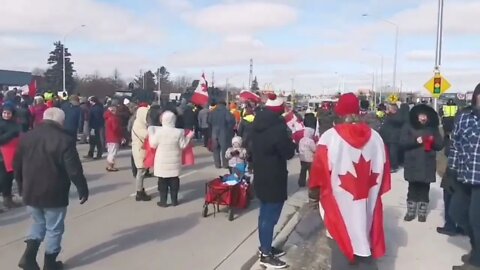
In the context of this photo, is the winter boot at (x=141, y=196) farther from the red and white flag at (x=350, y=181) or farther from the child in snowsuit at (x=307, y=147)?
the red and white flag at (x=350, y=181)

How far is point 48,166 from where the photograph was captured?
559 centimetres

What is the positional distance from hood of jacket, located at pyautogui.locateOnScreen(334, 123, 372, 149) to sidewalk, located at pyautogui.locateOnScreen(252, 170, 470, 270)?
1080mm

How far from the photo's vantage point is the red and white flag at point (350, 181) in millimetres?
4957

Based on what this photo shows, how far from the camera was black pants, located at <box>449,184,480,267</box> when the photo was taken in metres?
5.54

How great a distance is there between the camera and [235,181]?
345 inches

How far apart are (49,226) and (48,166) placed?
0.64 metres

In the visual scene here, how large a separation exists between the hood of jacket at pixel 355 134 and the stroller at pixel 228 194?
11.9 ft

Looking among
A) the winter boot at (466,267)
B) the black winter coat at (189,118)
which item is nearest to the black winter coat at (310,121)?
the black winter coat at (189,118)

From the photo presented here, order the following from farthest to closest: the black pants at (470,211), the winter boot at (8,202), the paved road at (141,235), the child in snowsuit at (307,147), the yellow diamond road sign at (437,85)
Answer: the yellow diamond road sign at (437,85) < the child in snowsuit at (307,147) < the winter boot at (8,202) < the paved road at (141,235) < the black pants at (470,211)

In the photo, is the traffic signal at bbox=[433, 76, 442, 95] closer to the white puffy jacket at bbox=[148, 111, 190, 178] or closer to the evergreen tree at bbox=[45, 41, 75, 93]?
the white puffy jacket at bbox=[148, 111, 190, 178]

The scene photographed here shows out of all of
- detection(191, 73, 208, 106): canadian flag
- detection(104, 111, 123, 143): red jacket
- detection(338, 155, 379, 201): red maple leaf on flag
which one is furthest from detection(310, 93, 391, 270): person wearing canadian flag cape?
detection(191, 73, 208, 106): canadian flag

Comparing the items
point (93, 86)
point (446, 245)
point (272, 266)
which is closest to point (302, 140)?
point (446, 245)

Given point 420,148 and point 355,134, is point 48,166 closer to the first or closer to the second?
point 355,134

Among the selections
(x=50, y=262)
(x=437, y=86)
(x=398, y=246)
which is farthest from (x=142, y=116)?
(x=437, y=86)
